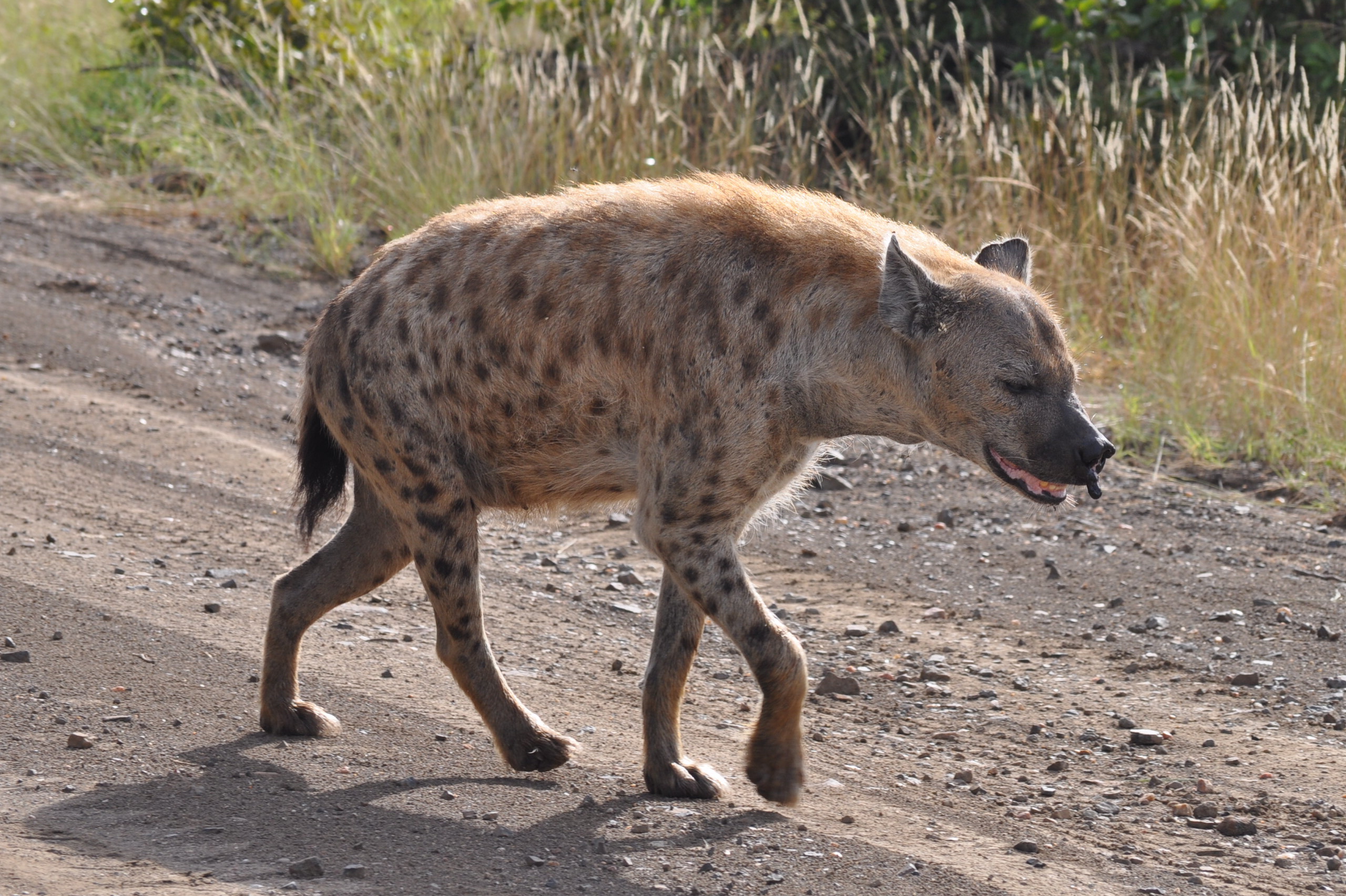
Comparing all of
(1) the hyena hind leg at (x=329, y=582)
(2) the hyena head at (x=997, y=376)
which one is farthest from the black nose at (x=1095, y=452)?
(1) the hyena hind leg at (x=329, y=582)

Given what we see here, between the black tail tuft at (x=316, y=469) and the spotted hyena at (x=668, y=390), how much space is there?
0.54ft

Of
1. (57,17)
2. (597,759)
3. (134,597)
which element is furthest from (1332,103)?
(57,17)

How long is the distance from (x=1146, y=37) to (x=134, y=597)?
6.42m

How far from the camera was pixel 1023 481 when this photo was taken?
3371 mm

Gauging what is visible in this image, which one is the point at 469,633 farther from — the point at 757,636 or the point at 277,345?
the point at 277,345

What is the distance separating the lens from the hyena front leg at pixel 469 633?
3.49m

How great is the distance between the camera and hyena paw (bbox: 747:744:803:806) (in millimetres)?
3268

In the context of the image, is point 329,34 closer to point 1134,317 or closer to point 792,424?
point 1134,317

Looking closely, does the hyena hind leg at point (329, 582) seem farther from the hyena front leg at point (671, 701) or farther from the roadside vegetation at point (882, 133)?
the roadside vegetation at point (882, 133)

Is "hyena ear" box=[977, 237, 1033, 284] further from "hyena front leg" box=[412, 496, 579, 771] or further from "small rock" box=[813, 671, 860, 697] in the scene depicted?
"hyena front leg" box=[412, 496, 579, 771]

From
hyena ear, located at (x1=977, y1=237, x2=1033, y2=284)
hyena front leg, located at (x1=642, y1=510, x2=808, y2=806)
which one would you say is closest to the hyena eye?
hyena ear, located at (x1=977, y1=237, x2=1033, y2=284)

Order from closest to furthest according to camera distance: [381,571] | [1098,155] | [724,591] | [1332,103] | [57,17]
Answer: [724,591]
[381,571]
[1332,103]
[1098,155]
[57,17]

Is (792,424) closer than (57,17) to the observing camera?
Yes

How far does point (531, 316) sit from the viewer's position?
3.56 meters
